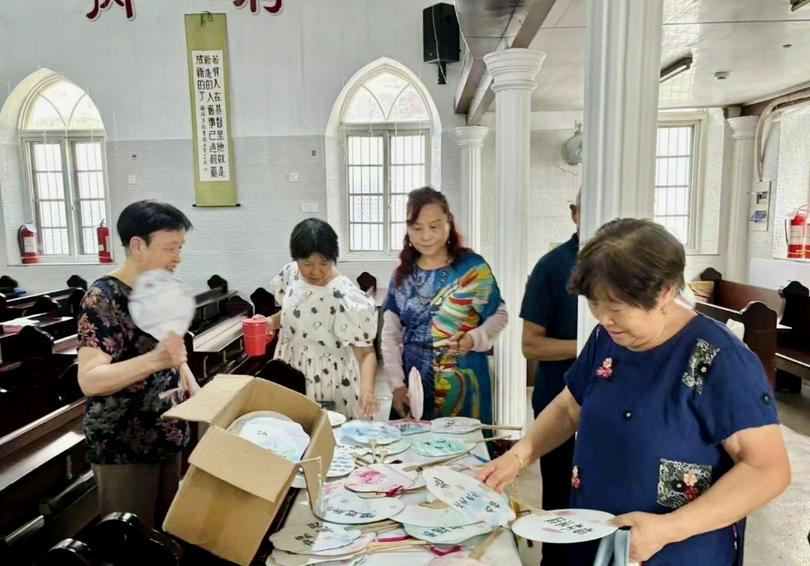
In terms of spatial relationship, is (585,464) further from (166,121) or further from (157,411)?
(166,121)

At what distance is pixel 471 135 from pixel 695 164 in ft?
10.5

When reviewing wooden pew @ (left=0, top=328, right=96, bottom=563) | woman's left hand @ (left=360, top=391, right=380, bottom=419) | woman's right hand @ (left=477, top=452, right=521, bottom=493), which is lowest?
wooden pew @ (left=0, top=328, right=96, bottom=563)

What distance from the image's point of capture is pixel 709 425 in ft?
3.26

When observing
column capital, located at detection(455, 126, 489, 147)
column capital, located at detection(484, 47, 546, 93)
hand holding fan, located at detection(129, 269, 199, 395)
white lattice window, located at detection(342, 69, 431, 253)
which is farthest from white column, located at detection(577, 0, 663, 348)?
white lattice window, located at detection(342, 69, 431, 253)

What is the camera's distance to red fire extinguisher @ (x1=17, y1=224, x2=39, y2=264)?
24.5 feet

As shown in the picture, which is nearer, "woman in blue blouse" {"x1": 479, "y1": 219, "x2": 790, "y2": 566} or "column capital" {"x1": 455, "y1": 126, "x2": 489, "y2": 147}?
"woman in blue blouse" {"x1": 479, "y1": 219, "x2": 790, "y2": 566}

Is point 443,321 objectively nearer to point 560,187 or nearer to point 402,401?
point 402,401

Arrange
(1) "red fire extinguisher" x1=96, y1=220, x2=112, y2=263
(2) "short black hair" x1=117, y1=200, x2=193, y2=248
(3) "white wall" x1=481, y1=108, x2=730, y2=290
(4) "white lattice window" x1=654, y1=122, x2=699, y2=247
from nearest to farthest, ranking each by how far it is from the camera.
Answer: (2) "short black hair" x1=117, y1=200, x2=193, y2=248
(3) "white wall" x1=481, y1=108, x2=730, y2=290
(4) "white lattice window" x1=654, y1=122, x2=699, y2=247
(1) "red fire extinguisher" x1=96, y1=220, x2=112, y2=263

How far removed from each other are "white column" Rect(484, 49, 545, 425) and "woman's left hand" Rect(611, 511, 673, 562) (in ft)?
7.91

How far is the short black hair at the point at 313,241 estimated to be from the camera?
6.83 feet

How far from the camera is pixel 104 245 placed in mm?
7457

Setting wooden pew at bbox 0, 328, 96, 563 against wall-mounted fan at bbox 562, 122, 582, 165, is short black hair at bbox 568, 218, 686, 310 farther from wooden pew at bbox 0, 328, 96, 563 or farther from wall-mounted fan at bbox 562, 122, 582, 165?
wall-mounted fan at bbox 562, 122, 582, 165

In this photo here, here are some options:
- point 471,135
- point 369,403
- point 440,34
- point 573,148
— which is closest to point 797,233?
point 573,148

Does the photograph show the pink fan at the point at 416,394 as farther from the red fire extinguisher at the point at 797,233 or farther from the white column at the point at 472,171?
the red fire extinguisher at the point at 797,233
